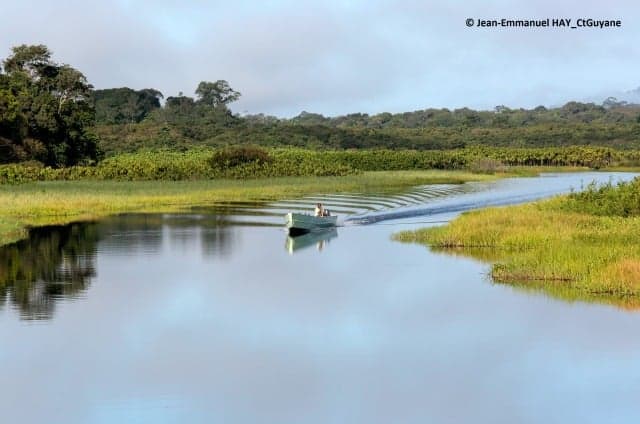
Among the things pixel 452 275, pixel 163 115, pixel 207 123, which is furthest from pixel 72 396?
pixel 163 115

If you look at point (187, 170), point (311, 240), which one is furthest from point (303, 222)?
point (187, 170)

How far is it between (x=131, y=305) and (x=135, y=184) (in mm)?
48760

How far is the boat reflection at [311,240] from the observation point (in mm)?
42688

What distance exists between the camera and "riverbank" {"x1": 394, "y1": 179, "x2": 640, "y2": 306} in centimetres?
2752

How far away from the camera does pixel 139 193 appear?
68.5 metres

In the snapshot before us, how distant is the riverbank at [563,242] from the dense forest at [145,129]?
4627 centimetres

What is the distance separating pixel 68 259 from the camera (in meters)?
37.8

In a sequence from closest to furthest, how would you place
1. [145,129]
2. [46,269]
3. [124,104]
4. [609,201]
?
1. [46,269]
2. [609,201]
3. [145,129]
4. [124,104]

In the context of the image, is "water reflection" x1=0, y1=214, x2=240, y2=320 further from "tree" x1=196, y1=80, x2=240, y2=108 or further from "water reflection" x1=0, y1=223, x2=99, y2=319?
"tree" x1=196, y1=80, x2=240, y2=108

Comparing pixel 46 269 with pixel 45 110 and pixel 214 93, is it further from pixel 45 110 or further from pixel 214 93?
pixel 214 93

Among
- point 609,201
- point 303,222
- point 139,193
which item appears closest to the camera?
point 609,201

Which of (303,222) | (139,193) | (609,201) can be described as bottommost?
(303,222)

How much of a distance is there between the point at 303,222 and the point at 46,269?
14.7 meters

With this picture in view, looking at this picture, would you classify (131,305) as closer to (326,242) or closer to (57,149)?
(326,242)
